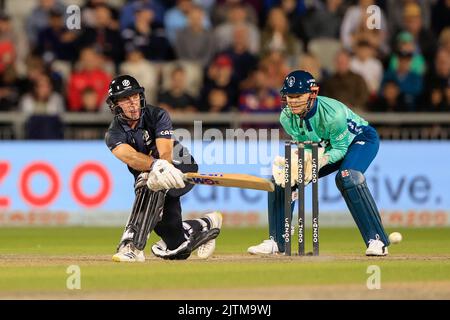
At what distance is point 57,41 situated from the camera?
67.9 ft

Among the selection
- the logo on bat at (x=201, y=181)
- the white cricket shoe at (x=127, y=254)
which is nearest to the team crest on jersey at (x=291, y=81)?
the logo on bat at (x=201, y=181)

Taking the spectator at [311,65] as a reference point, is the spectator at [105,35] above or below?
above

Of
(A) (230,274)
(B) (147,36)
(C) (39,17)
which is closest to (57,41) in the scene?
(C) (39,17)

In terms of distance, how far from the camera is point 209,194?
60.7 feet

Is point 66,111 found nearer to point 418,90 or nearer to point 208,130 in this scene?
point 208,130

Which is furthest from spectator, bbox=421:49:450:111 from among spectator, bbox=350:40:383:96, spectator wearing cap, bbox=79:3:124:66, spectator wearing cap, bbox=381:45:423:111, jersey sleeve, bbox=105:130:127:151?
jersey sleeve, bbox=105:130:127:151

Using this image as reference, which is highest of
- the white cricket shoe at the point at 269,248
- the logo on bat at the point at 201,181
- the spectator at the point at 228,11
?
the spectator at the point at 228,11

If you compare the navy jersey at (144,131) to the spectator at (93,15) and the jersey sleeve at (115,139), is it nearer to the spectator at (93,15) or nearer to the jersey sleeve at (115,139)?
the jersey sleeve at (115,139)

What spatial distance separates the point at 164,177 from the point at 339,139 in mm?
1966

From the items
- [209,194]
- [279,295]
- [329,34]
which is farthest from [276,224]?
[329,34]

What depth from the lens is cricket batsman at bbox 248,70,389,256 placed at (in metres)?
12.2

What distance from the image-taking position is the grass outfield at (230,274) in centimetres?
998

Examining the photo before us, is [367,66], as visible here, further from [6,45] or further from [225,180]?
[225,180]

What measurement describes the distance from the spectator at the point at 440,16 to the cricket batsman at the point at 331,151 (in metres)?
9.40
